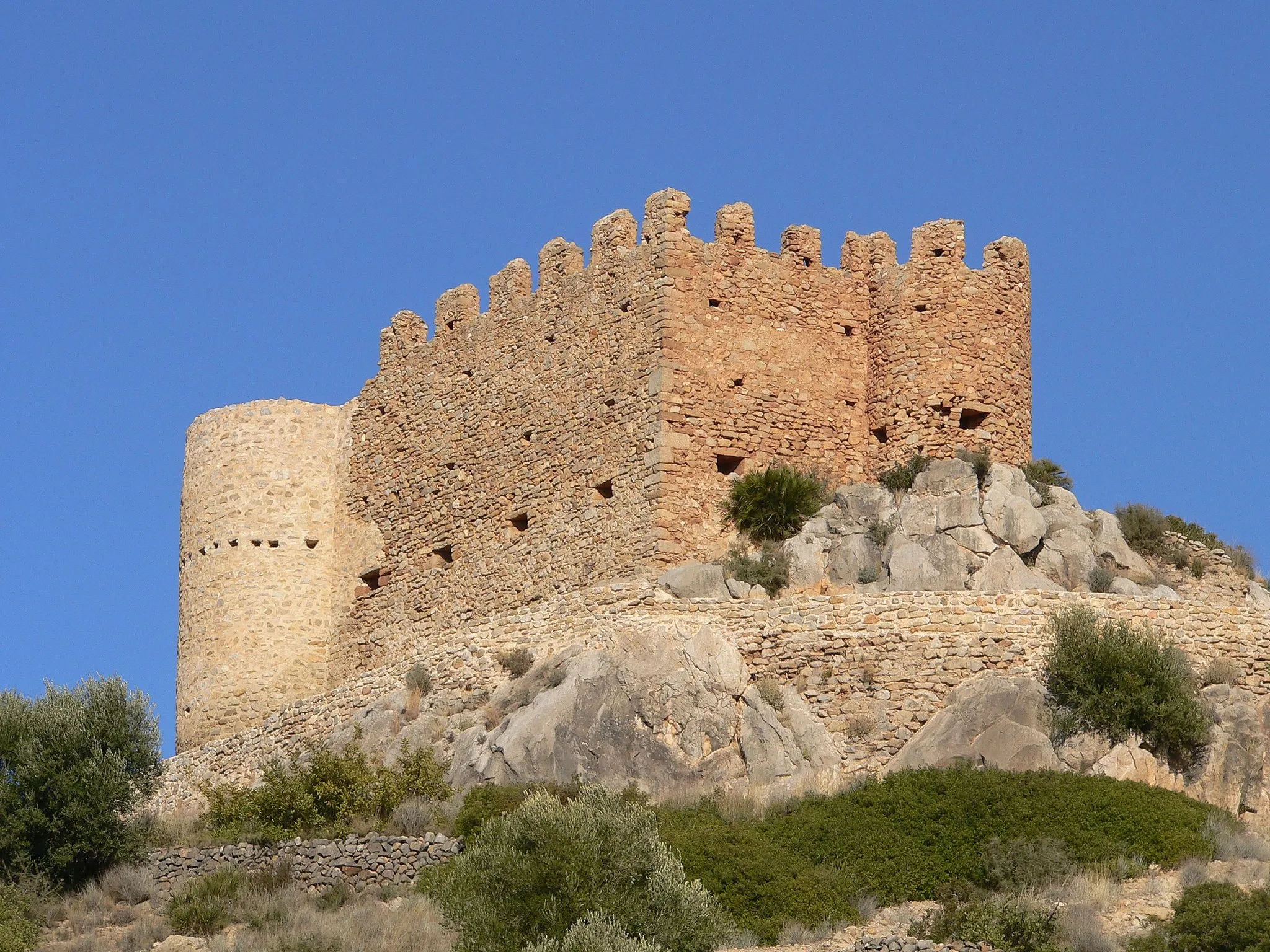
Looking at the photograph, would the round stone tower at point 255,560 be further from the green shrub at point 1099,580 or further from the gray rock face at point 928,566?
A: the green shrub at point 1099,580

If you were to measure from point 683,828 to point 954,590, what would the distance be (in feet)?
19.7

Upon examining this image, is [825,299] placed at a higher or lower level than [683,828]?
higher

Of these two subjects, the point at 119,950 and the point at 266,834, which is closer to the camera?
the point at 119,950

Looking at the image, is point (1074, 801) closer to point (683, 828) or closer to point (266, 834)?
point (683, 828)

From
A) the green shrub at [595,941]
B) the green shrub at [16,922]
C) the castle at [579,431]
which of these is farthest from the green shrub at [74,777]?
the green shrub at [595,941]

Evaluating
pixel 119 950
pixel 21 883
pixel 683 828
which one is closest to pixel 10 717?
pixel 21 883

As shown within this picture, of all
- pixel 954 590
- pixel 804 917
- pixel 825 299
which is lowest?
pixel 804 917

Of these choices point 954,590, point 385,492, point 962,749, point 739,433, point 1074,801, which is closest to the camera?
point 1074,801

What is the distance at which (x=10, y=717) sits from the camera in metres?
27.4

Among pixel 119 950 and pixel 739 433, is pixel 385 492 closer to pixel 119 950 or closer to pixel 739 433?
pixel 739 433

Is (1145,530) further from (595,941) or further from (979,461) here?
(595,941)

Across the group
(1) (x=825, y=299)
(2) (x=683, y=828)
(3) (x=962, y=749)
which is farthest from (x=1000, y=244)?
(2) (x=683, y=828)

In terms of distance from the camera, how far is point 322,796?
26719 mm

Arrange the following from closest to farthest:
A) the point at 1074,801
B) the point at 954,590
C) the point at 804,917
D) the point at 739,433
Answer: the point at 804,917 → the point at 1074,801 → the point at 954,590 → the point at 739,433
